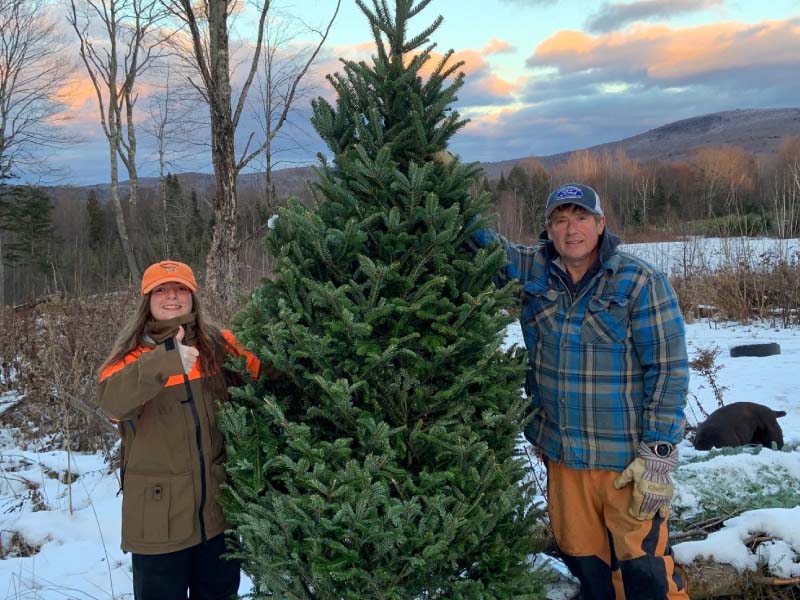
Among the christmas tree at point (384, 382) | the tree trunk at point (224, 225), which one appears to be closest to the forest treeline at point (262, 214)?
the tree trunk at point (224, 225)

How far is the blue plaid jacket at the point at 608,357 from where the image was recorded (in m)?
2.69

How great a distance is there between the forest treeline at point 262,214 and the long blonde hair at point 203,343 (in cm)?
820

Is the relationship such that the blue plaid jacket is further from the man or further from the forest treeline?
the forest treeline

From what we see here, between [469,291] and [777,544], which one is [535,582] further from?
[777,544]

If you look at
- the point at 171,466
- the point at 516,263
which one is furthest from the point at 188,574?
the point at 516,263

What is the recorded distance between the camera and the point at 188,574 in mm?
2727

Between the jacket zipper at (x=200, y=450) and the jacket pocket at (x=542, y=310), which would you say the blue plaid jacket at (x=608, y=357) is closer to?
the jacket pocket at (x=542, y=310)

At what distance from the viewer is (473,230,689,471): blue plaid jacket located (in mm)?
2691

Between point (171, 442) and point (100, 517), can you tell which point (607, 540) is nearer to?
point (171, 442)

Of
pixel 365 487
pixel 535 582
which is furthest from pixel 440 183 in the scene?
pixel 535 582

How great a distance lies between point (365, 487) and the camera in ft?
6.32

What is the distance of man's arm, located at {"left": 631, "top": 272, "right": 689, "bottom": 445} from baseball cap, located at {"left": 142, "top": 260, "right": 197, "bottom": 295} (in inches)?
84.3

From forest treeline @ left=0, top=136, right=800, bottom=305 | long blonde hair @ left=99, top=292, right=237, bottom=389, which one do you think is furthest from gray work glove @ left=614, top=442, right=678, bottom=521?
forest treeline @ left=0, top=136, right=800, bottom=305

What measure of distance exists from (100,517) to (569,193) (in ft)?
16.1
